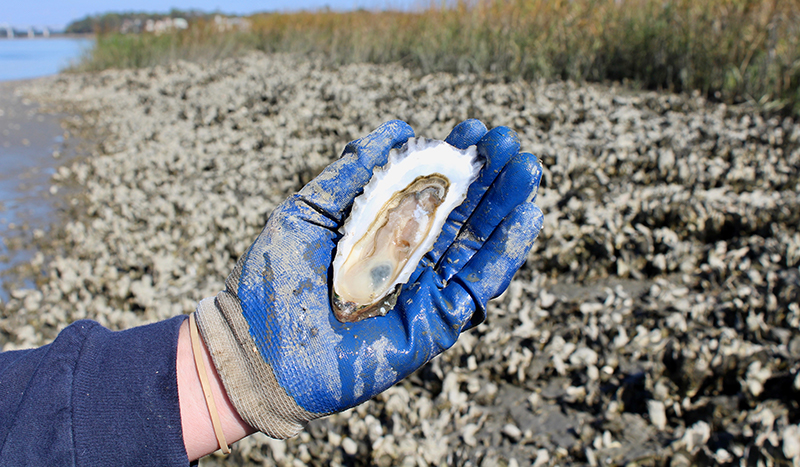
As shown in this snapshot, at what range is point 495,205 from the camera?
5.97 feet

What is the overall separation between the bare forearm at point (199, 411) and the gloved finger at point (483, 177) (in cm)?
73

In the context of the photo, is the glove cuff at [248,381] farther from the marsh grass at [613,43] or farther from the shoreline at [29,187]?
the marsh grass at [613,43]

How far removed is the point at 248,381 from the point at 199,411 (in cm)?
15

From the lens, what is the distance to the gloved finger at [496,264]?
5.39ft

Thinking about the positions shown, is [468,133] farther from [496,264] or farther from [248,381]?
[248,381]

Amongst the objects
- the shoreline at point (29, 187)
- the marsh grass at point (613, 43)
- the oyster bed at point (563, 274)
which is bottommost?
the shoreline at point (29, 187)

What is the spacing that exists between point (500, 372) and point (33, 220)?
4247 mm

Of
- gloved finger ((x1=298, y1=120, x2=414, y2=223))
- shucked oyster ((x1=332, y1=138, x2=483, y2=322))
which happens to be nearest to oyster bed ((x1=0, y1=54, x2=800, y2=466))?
shucked oyster ((x1=332, y1=138, x2=483, y2=322))

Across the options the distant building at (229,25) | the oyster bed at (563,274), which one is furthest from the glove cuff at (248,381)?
the distant building at (229,25)

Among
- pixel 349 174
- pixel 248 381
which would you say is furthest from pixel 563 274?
pixel 248 381

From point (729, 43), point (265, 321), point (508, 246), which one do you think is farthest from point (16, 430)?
point (729, 43)

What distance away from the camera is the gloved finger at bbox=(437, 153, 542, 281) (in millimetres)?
1758

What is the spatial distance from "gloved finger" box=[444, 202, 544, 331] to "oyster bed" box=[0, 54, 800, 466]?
0.82 metres

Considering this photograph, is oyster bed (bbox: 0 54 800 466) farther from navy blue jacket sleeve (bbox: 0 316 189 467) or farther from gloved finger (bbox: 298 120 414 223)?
gloved finger (bbox: 298 120 414 223)
